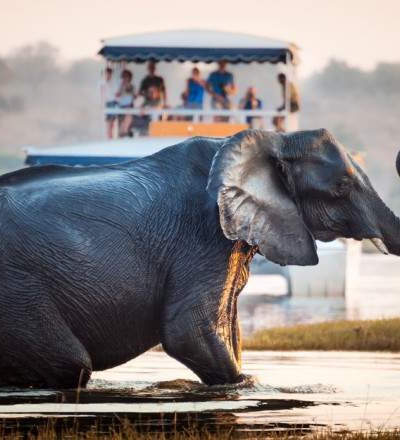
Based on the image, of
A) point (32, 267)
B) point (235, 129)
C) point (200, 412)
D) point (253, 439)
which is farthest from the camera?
point (235, 129)

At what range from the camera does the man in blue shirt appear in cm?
4459

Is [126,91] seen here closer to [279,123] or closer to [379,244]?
[279,123]

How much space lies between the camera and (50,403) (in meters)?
13.2

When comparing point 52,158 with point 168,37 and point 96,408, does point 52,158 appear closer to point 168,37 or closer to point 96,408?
point 168,37

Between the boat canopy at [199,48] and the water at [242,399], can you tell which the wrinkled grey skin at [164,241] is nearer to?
the water at [242,399]

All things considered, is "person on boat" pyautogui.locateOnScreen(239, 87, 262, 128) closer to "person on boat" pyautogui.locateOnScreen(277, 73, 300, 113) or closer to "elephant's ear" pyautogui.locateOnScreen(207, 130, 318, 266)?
"person on boat" pyautogui.locateOnScreen(277, 73, 300, 113)

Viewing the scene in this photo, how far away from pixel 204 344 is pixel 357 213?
154cm

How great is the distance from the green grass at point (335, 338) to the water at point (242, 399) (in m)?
3.78

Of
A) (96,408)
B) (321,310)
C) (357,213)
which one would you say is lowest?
(321,310)

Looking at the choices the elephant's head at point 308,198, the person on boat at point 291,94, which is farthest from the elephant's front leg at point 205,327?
the person on boat at point 291,94

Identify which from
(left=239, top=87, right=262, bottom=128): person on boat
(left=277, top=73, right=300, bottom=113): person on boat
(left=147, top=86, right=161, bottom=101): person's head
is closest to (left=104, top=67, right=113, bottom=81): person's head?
(left=147, top=86, right=161, bottom=101): person's head

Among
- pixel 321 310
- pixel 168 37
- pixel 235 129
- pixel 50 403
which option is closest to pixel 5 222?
pixel 50 403

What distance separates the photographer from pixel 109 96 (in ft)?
152

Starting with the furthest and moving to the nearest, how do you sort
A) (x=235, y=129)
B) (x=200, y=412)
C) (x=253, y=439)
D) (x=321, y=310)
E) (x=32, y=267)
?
(x=235, y=129) < (x=321, y=310) < (x=32, y=267) < (x=200, y=412) < (x=253, y=439)
